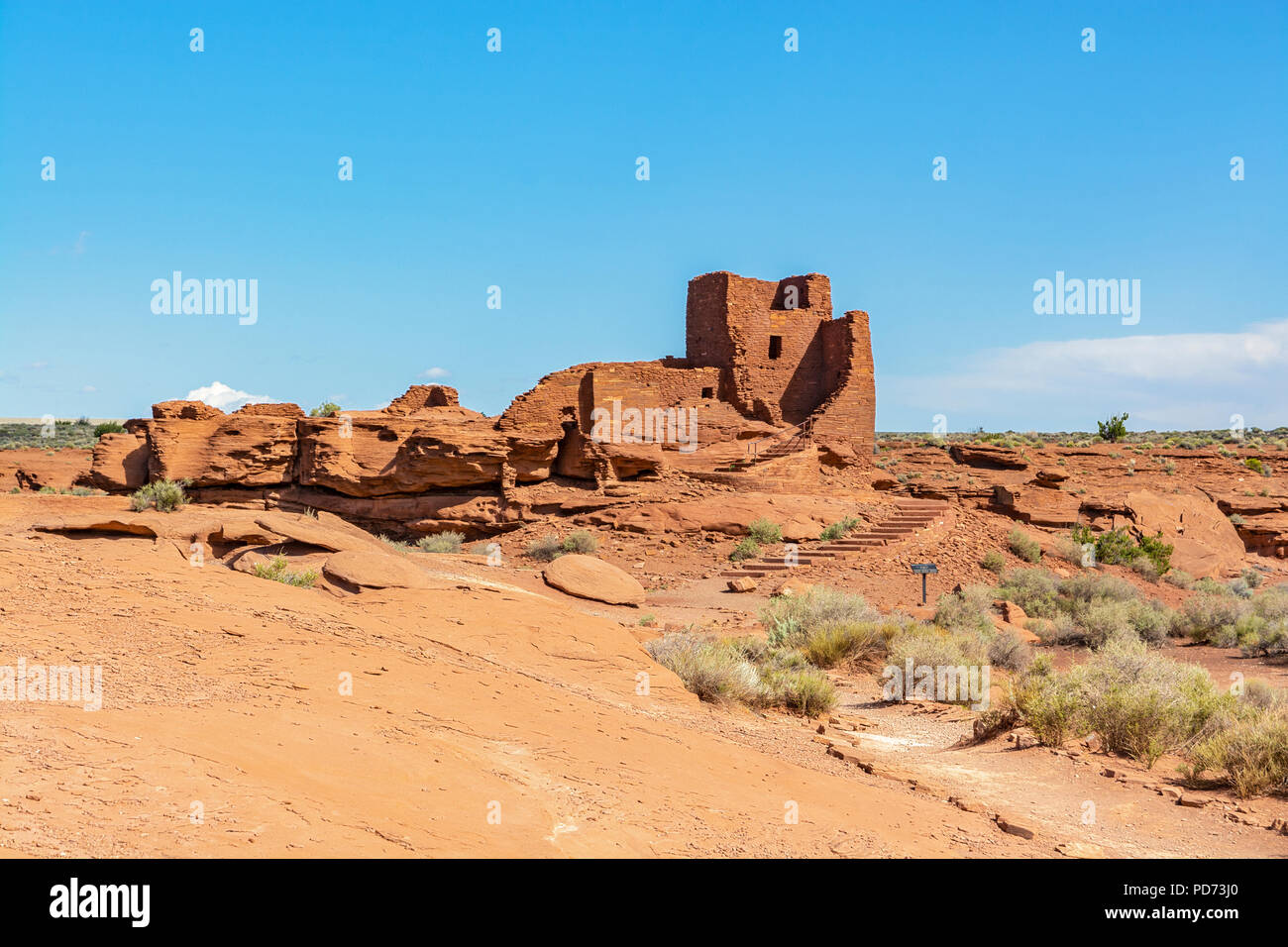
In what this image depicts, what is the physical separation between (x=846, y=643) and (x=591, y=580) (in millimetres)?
3953

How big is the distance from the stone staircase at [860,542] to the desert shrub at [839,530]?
22 centimetres

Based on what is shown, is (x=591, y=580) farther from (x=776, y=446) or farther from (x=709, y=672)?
(x=776, y=446)

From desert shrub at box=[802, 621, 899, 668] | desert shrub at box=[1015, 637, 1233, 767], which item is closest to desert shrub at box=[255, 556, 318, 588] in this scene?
desert shrub at box=[802, 621, 899, 668]

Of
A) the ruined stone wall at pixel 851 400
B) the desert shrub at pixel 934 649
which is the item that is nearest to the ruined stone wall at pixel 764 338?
the ruined stone wall at pixel 851 400

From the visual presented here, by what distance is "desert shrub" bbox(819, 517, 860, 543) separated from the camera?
70.1ft

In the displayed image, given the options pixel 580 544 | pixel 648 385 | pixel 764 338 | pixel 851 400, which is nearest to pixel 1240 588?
pixel 851 400

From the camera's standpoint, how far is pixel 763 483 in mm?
24312

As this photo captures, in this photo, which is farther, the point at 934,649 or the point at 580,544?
the point at 580,544

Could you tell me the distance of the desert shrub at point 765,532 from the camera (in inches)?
828

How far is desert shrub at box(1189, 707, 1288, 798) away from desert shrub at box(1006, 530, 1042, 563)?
1470 cm

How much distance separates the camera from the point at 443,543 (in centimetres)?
2108

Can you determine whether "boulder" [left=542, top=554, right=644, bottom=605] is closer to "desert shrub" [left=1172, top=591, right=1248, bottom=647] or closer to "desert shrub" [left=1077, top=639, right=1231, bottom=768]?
"desert shrub" [left=1077, top=639, right=1231, bottom=768]

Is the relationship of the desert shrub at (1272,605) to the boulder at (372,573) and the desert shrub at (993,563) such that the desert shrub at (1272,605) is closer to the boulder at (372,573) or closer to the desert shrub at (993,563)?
the desert shrub at (993,563)
